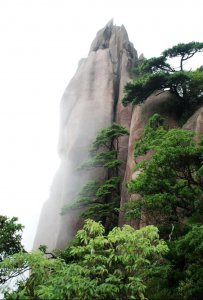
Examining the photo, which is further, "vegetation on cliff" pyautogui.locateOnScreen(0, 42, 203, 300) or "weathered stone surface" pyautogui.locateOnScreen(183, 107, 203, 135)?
"weathered stone surface" pyautogui.locateOnScreen(183, 107, 203, 135)

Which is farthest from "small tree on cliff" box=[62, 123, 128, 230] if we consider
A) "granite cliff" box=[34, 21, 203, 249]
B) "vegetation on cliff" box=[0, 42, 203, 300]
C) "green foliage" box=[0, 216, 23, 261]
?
"green foliage" box=[0, 216, 23, 261]

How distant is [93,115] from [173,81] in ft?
36.0

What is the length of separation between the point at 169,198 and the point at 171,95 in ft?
44.7

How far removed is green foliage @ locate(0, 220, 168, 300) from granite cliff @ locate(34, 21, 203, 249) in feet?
48.8

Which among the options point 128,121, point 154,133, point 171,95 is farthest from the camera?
point 128,121

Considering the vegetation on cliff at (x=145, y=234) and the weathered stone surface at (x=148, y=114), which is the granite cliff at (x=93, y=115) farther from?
the vegetation on cliff at (x=145, y=234)

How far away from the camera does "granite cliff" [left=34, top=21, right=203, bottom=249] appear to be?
26438 millimetres

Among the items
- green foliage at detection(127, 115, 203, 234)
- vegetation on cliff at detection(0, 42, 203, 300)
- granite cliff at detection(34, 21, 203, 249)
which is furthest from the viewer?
granite cliff at detection(34, 21, 203, 249)

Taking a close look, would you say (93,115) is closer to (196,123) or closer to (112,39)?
(112,39)

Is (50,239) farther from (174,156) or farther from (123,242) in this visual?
(123,242)

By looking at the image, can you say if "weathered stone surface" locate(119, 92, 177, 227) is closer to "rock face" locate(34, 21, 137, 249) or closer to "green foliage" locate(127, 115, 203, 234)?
"rock face" locate(34, 21, 137, 249)

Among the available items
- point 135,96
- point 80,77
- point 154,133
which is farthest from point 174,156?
point 80,77

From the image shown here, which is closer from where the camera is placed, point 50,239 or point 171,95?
point 171,95

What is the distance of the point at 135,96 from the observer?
2619cm
